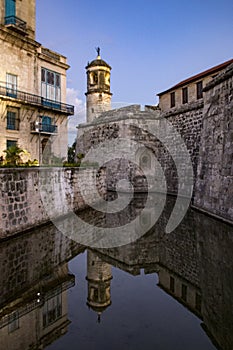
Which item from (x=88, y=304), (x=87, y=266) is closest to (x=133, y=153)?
(x=87, y=266)

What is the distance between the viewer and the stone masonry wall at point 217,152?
10.7 m

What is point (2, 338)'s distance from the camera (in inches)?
155


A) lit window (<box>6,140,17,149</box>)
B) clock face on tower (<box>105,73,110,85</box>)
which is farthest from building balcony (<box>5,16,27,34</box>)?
clock face on tower (<box>105,73,110,85</box>)

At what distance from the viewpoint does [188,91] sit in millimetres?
21234

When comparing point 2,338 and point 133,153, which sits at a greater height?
point 133,153

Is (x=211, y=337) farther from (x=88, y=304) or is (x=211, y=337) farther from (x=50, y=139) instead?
(x=50, y=139)

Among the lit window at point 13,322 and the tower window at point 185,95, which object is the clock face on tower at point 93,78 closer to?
the tower window at point 185,95

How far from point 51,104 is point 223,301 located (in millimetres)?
17749

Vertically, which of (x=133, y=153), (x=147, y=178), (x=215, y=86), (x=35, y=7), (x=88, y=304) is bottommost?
(x=88, y=304)

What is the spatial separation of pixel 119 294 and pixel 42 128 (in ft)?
51.4

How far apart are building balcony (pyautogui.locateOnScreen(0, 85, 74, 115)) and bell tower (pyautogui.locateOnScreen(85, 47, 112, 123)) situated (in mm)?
6122

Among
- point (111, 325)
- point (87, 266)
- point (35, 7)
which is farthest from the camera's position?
point (35, 7)

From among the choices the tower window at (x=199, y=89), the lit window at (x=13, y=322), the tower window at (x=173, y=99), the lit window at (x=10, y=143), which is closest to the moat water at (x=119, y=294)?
the lit window at (x=13, y=322)

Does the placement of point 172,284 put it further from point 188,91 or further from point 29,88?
point 188,91
